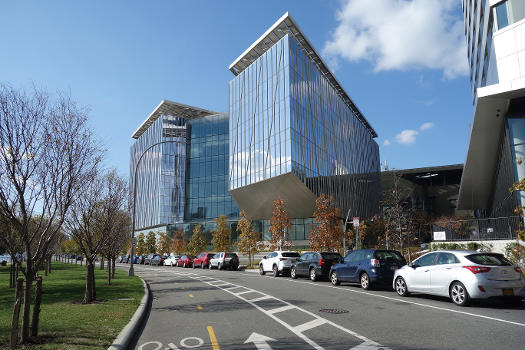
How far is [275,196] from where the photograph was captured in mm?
48688

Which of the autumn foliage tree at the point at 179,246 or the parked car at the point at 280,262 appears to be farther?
the autumn foliage tree at the point at 179,246

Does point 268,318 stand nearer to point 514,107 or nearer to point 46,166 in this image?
point 46,166

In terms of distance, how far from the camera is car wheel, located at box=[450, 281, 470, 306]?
10087 mm

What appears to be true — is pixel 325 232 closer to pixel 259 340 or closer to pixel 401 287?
pixel 401 287

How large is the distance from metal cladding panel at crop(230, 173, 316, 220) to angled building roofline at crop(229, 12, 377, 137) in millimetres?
18774

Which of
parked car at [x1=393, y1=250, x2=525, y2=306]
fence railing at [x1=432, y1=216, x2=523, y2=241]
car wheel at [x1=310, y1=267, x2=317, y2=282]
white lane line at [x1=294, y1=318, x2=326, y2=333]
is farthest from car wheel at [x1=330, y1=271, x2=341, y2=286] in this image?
fence railing at [x1=432, y1=216, x2=523, y2=241]

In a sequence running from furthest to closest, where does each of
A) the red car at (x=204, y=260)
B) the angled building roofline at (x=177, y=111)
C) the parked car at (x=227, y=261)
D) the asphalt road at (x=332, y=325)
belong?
1. the angled building roofline at (x=177, y=111)
2. the red car at (x=204, y=260)
3. the parked car at (x=227, y=261)
4. the asphalt road at (x=332, y=325)

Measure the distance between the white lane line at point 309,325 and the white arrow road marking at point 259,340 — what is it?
0.85m

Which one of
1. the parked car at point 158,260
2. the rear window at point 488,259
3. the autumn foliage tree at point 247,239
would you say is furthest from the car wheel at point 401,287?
the parked car at point 158,260

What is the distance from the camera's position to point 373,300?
11727 mm

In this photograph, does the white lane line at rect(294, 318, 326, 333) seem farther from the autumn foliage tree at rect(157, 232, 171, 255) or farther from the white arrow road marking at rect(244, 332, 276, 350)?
the autumn foliage tree at rect(157, 232, 171, 255)

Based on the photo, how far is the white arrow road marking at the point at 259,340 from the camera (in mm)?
6133

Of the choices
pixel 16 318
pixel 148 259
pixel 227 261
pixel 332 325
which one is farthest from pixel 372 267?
pixel 148 259

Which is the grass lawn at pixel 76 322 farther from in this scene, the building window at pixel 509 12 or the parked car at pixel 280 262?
the building window at pixel 509 12
